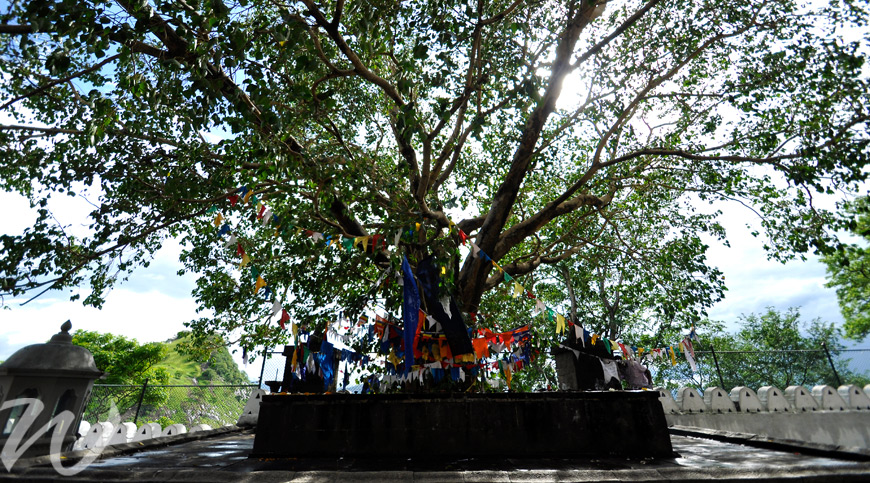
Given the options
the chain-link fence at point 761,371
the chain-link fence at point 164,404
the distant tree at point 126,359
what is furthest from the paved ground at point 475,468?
the distant tree at point 126,359

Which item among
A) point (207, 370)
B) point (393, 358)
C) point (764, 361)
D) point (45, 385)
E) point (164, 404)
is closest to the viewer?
point (45, 385)

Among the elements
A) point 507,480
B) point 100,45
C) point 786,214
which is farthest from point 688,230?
point 100,45

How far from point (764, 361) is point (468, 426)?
98.4 ft

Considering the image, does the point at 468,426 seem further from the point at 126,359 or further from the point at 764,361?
the point at 126,359

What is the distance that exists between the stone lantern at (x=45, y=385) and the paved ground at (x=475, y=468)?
2.57ft

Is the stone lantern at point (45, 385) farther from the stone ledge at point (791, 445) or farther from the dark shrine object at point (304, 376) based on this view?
the stone ledge at point (791, 445)

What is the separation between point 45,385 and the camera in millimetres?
5105

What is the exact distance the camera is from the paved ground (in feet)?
12.6

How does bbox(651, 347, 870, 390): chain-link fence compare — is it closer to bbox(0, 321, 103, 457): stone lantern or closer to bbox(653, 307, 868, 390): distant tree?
bbox(653, 307, 868, 390): distant tree

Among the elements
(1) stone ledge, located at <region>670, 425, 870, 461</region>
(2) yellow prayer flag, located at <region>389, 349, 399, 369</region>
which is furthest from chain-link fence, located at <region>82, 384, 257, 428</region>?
(1) stone ledge, located at <region>670, 425, 870, 461</region>

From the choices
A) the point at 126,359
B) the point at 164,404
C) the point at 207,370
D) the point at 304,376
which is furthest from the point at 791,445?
the point at 207,370

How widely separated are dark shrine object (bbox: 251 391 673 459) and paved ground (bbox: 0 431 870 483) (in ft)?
0.99

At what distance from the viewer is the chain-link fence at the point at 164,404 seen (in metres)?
13.4

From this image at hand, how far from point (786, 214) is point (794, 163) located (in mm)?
1662
